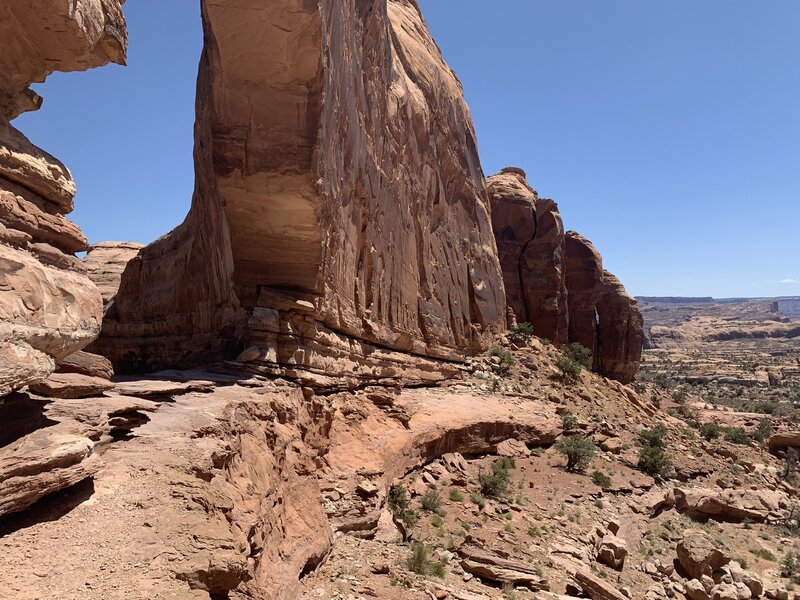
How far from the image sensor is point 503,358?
23766 mm

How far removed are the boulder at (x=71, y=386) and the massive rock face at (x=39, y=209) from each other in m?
0.89

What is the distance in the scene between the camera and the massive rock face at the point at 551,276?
33.2 meters

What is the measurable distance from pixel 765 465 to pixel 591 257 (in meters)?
18.5

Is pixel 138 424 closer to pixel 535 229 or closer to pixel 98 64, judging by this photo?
pixel 98 64

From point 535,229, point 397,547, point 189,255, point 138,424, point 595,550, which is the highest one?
point 535,229

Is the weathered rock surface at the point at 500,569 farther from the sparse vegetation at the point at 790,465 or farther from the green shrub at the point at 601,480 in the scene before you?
the sparse vegetation at the point at 790,465

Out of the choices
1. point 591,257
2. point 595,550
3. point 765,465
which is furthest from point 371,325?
point 591,257

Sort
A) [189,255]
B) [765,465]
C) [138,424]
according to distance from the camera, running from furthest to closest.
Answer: [765,465]
[189,255]
[138,424]

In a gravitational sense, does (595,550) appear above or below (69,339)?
below

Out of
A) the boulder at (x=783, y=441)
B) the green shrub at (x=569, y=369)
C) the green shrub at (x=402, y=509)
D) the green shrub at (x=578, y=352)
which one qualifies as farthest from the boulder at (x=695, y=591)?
the boulder at (x=783, y=441)

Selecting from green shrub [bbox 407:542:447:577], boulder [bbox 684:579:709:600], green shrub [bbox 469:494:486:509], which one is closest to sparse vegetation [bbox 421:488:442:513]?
green shrub [bbox 469:494:486:509]

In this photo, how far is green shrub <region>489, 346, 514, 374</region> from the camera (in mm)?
23333

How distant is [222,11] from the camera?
9242 mm

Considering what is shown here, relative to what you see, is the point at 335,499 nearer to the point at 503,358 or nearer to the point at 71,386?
the point at 71,386
